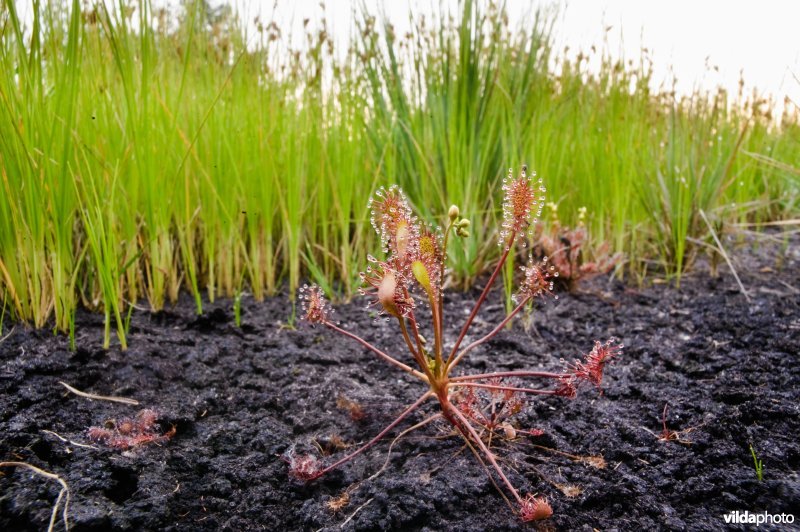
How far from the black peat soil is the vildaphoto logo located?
1 cm

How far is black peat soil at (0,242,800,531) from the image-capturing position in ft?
3.38

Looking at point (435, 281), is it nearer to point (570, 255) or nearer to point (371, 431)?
point (371, 431)

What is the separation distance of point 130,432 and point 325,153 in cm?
163

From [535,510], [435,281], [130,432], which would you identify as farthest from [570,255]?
[130,432]

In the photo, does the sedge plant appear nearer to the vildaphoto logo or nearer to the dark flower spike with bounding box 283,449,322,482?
the dark flower spike with bounding box 283,449,322,482

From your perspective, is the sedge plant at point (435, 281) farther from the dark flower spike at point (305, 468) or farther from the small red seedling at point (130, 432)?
the small red seedling at point (130, 432)

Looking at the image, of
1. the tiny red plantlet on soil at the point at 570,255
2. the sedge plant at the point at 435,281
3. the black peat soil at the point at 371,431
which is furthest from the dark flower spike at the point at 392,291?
the tiny red plantlet on soil at the point at 570,255

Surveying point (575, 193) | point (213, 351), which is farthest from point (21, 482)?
point (575, 193)

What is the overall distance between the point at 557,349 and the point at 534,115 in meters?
1.29

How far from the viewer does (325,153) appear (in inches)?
101

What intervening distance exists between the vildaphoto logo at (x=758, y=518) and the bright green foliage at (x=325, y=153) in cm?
155

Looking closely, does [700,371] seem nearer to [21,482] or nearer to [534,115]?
[534,115]

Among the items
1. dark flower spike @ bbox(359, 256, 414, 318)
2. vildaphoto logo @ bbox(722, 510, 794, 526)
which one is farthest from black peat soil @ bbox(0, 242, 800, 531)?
dark flower spike @ bbox(359, 256, 414, 318)

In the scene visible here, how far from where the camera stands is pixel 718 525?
0.97 meters
